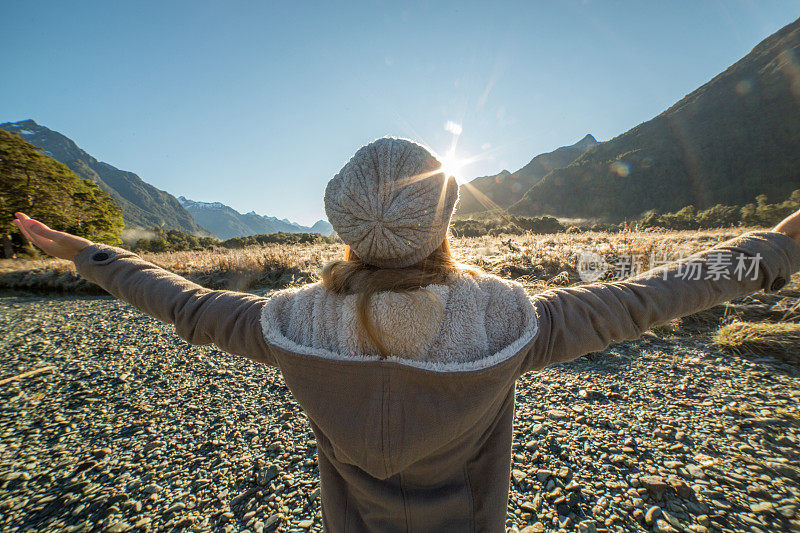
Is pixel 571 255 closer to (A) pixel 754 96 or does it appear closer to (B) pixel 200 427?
(B) pixel 200 427

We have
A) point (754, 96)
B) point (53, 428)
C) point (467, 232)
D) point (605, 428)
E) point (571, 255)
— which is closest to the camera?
point (605, 428)

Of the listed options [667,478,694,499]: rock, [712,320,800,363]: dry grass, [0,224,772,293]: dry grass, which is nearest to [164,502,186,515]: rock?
[667,478,694,499]: rock

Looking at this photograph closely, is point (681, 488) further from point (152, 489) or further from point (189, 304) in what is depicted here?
point (152, 489)

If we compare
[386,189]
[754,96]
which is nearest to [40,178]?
[386,189]

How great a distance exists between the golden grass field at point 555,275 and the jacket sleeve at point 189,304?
34.6 inches

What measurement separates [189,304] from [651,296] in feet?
4.88

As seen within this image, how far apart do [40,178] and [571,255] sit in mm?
28381

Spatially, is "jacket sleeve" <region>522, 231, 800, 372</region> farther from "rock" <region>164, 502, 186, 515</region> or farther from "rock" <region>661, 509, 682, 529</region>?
"rock" <region>164, 502, 186, 515</region>

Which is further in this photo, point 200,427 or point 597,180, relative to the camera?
point 597,180

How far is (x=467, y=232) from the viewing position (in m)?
22.9

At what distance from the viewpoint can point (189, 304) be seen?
104 centimetres

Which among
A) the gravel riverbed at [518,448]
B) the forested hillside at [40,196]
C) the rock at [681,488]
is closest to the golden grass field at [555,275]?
the gravel riverbed at [518,448]

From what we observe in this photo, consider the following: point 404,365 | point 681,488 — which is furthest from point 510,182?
point 404,365

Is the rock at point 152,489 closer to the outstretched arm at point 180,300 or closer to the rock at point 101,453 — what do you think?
the rock at point 101,453
